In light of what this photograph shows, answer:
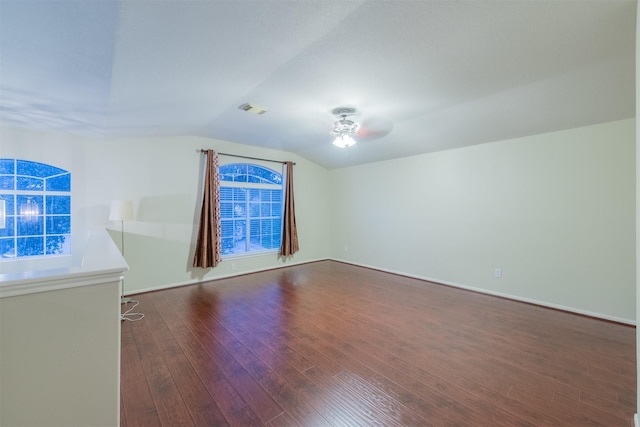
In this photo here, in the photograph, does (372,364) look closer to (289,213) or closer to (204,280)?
(204,280)

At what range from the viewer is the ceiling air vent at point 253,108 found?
309 centimetres

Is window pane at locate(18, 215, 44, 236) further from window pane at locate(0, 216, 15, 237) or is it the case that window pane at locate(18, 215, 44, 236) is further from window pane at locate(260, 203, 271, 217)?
window pane at locate(260, 203, 271, 217)

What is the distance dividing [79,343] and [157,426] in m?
0.88


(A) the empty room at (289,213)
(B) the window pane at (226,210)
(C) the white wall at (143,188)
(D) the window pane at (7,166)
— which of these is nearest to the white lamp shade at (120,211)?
(A) the empty room at (289,213)

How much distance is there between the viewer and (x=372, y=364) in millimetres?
2271

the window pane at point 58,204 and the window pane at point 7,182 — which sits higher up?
the window pane at point 7,182

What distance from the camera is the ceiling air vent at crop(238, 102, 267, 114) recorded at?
122 inches

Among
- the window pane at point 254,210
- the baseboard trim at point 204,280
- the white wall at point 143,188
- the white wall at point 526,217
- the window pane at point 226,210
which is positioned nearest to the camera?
the white wall at point 526,217

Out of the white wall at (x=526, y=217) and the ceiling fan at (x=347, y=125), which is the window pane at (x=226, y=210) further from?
the white wall at (x=526, y=217)

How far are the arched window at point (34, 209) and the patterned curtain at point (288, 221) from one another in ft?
11.0

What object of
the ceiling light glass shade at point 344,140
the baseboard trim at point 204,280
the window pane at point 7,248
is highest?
the ceiling light glass shade at point 344,140

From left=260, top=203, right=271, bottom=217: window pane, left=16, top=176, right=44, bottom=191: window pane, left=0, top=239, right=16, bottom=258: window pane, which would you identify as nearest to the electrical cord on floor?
left=0, top=239, right=16, bottom=258: window pane

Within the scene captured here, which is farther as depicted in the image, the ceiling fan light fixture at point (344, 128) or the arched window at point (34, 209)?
the arched window at point (34, 209)

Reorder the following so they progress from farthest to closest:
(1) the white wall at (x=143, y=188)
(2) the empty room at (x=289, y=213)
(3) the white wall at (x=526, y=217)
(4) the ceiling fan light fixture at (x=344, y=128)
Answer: (1) the white wall at (x=143, y=188) → (4) the ceiling fan light fixture at (x=344, y=128) → (3) the white wall at (x=526, y=217) → (2) the empty room at (x=289, y=213)
